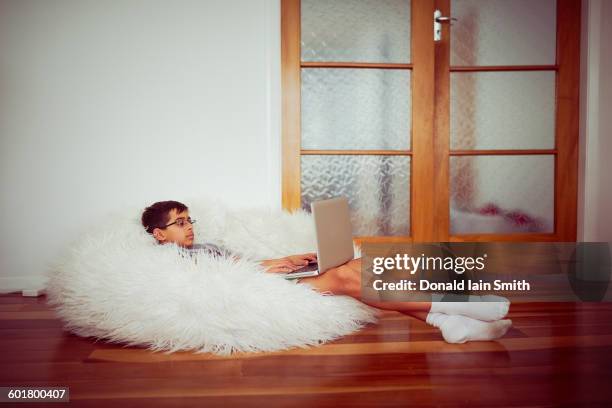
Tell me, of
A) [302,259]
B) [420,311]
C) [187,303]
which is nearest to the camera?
[187,303]

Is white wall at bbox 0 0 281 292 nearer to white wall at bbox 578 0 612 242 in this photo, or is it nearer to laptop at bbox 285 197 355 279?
laptop at bbox 285 197 355 279

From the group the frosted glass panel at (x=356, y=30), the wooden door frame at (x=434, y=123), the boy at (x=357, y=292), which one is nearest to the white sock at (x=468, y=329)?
the boy at (x=357, y=292)

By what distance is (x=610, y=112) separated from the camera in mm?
2924

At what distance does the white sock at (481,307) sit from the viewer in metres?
1.73

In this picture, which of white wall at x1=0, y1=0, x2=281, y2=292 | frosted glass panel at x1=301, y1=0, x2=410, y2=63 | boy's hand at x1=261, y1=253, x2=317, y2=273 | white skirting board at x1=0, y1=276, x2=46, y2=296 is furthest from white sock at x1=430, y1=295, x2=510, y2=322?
white skirting board at x1=0, y1=276, x2=46, y2=296

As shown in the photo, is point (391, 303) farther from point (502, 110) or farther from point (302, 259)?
point (502, 110)

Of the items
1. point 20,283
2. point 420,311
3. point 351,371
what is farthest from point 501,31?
point 20,283

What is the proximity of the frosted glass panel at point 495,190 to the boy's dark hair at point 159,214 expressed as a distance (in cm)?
162

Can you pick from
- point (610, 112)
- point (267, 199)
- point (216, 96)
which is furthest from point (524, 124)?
point (216, 96)

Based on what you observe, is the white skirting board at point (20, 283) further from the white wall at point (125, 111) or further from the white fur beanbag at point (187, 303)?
the white fur beanbag at point (187, 303)

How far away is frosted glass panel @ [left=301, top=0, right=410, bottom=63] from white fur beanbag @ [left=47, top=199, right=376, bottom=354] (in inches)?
61.1

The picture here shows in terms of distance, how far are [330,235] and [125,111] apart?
1.60 m

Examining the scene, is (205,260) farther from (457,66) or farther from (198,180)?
(457,66)

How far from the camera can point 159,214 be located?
2.29 metres
